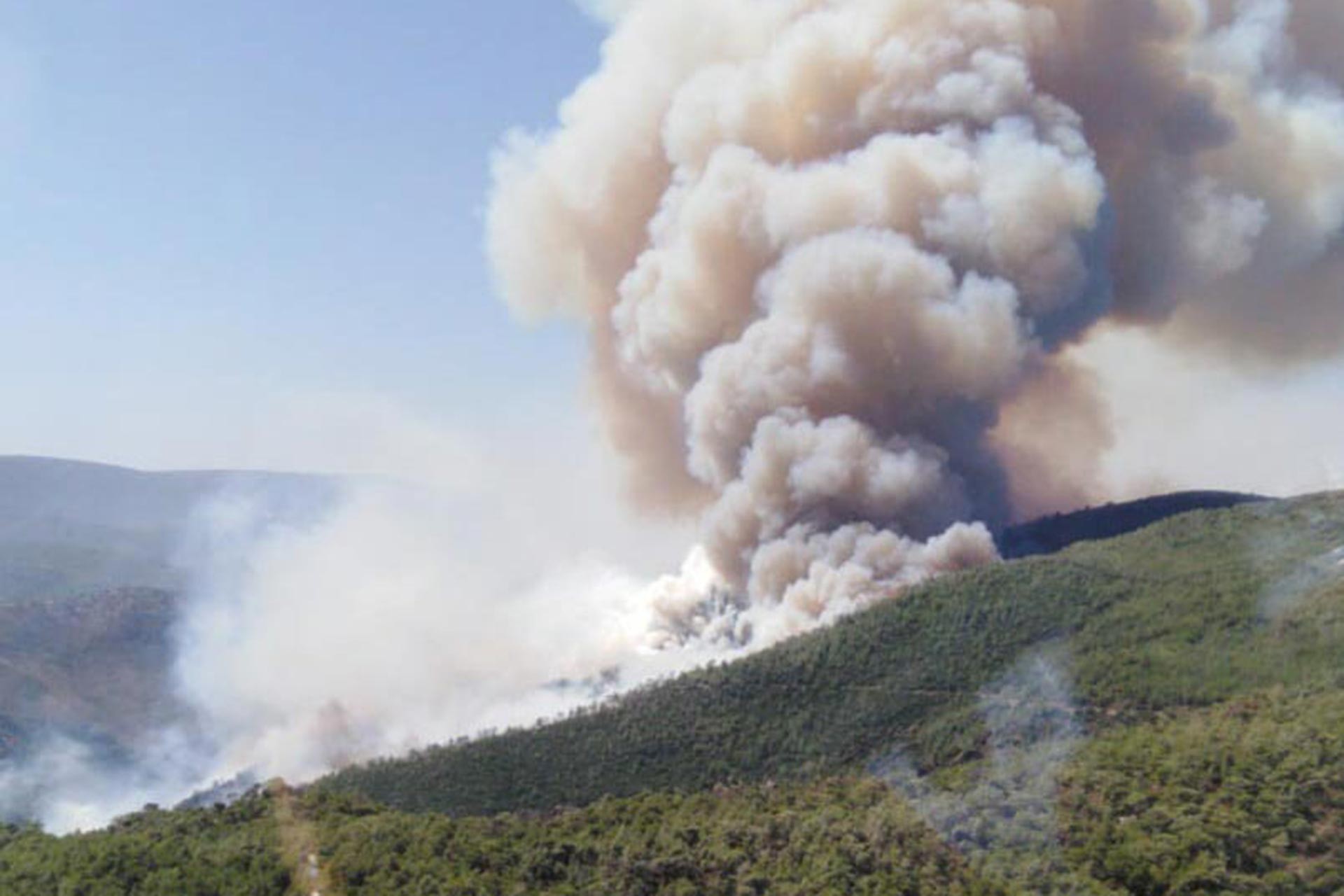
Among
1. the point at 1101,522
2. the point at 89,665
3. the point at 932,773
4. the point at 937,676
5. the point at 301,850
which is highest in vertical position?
the point at 89,665

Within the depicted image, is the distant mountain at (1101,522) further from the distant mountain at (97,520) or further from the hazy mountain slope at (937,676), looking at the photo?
the distant mountain at (97,520)

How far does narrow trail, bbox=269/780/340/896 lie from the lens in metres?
22.9

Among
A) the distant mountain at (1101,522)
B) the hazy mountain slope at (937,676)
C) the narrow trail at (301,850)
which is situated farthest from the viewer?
the distant mountain at (1101,522)

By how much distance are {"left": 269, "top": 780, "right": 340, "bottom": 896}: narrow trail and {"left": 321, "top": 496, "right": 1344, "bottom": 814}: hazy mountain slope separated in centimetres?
484

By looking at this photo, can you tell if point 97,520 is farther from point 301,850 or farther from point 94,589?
point 301,850

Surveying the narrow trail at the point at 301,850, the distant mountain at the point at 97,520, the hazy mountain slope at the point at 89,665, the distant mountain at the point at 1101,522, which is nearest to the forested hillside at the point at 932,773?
the narrow trail at the point at 301,850

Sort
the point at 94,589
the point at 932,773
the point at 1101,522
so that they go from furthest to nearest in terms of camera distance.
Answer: the point at 94,589 < the point at 1101,522 < the point at 932,773

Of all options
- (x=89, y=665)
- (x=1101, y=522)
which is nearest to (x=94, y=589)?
(x=89, y=665)

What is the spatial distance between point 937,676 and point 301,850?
16431mm

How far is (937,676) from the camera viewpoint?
111ft

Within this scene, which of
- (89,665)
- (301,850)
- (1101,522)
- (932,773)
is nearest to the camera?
(301,850)

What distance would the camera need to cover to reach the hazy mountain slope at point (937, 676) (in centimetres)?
3075

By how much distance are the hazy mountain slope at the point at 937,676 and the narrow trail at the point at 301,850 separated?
484 centimetres

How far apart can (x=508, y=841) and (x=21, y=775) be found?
34572mm
